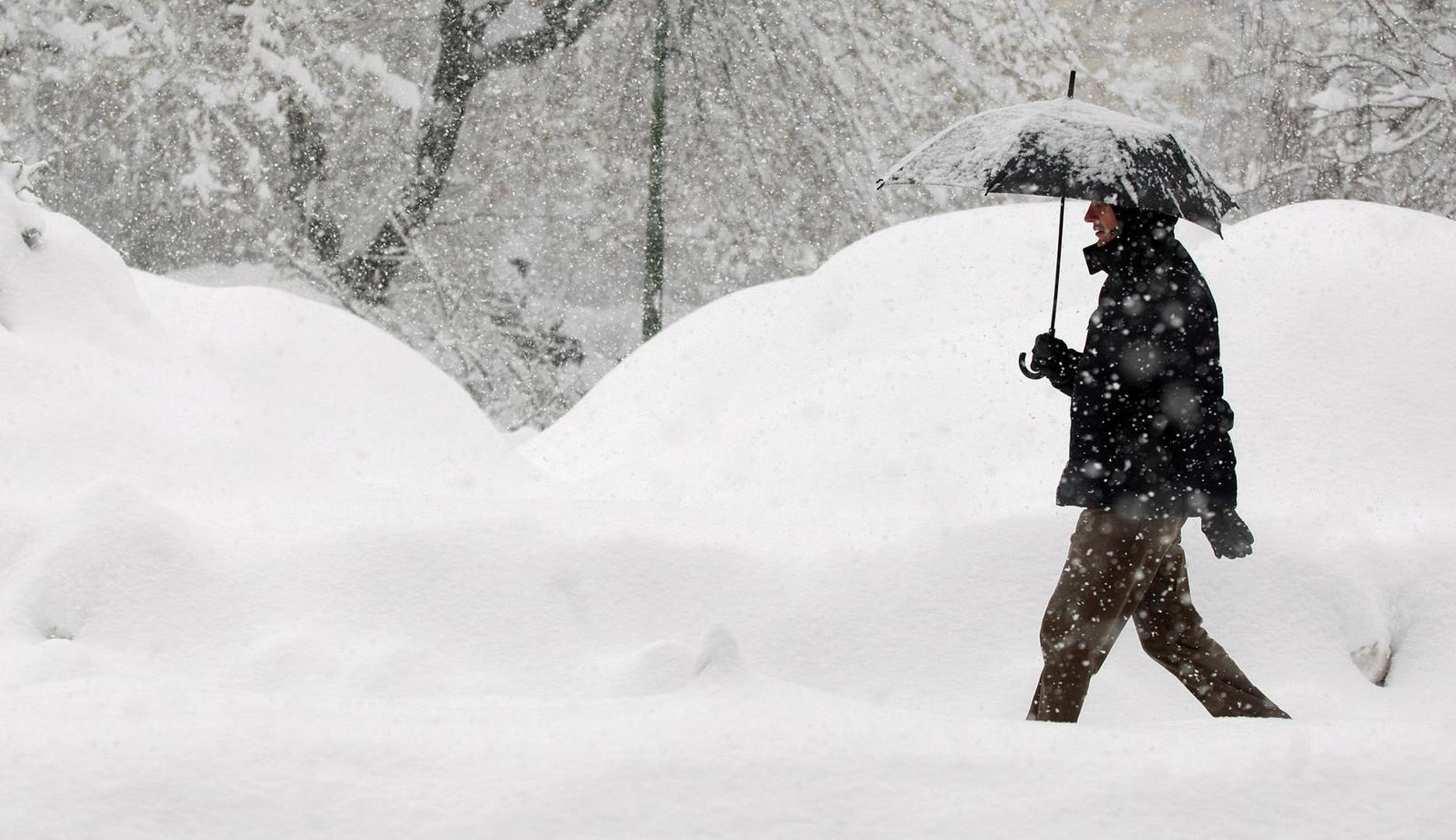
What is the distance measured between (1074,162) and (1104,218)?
167 mm

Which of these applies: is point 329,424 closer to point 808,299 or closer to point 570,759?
point 808,299

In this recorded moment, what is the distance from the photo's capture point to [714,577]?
4234mm

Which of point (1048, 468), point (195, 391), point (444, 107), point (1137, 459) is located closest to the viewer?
point (1137, 459)

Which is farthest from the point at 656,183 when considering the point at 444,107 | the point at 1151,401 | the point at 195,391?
the point at 1151,401

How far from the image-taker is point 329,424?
5.94 meters

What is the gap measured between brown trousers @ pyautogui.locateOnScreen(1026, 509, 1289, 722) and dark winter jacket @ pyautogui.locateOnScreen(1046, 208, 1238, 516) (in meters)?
0.07

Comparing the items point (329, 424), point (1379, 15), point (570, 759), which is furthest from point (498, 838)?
point (1379, 15)

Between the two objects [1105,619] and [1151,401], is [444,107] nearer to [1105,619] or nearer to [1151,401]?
[1151,401]

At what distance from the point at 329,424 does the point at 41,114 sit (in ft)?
30.0

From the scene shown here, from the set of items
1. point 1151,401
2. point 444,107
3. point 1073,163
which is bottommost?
point 1151,401

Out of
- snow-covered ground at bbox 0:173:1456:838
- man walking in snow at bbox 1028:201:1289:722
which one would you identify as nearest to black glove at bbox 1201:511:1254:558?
man walking in snow at bbox 1028:201:1289:722

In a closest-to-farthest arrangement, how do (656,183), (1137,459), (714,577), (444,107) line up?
(1137,459), (714,577), (656,183), (444,107)

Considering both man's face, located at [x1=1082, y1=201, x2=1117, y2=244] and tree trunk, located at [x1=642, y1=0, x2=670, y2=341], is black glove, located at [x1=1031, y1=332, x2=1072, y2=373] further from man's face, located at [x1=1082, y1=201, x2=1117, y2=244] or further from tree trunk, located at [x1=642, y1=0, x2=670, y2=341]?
tree trunk, located at [x1=642, y1=0, x2=670, y2=341]

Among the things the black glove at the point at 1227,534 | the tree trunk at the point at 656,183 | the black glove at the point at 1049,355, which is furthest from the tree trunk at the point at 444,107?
the black glove at the point at 1227,534
